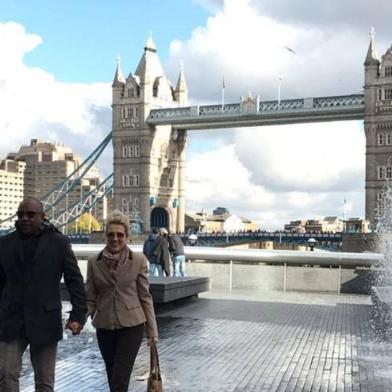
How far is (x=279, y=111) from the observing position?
252ft

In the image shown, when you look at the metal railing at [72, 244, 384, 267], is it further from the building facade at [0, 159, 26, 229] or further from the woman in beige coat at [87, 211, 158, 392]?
the building facade at [0, 159, 26, 229]

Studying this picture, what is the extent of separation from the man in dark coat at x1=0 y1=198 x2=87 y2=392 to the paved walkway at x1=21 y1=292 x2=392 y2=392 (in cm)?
145

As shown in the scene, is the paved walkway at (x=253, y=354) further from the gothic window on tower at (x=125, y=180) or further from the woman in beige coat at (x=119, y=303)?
the gothic window on tower at (x=125, y=180)

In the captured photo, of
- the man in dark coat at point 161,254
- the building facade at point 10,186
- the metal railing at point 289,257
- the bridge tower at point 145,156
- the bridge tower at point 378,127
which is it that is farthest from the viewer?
the building facade at point 10,186

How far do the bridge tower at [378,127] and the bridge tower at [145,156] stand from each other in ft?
84.8

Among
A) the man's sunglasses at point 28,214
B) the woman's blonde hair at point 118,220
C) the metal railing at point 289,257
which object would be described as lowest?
the metal railing at point 289,257

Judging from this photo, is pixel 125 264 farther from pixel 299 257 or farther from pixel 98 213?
pixel 98 213

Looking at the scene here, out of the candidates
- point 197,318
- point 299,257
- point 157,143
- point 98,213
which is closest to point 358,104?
point 157,143

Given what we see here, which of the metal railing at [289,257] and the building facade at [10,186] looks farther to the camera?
the building facade at [10,186]

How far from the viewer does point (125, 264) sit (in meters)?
4.35

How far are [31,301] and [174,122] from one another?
83438mm

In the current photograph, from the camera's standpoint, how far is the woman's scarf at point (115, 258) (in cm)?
433

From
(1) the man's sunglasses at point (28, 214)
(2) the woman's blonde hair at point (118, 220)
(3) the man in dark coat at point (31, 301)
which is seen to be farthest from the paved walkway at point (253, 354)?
(1) the man's sunglasses at point (28, 214)

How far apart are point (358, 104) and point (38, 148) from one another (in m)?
116
